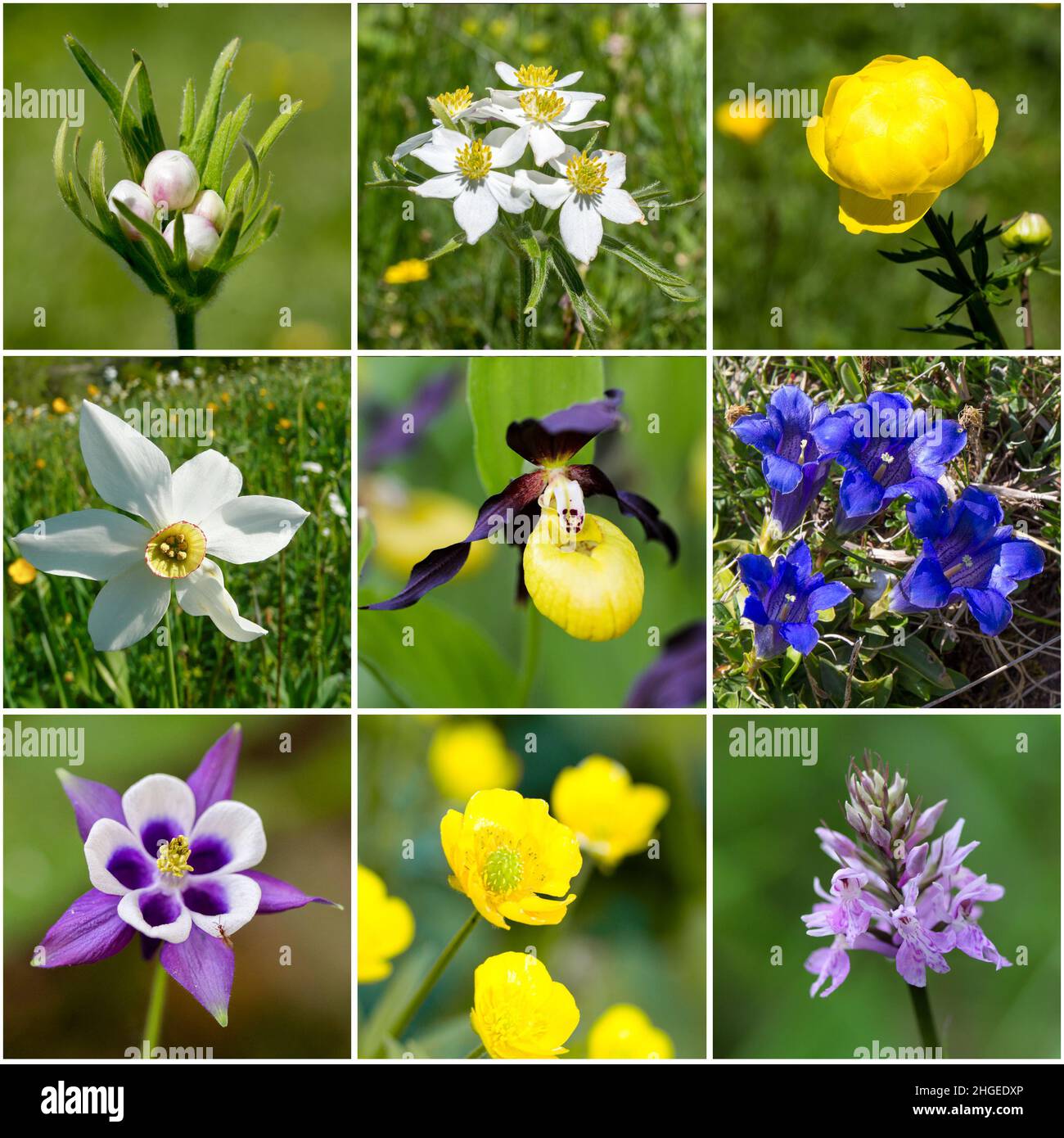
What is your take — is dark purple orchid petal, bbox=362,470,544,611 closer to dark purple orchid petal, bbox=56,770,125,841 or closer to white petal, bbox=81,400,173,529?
white petal, bbox=81,400,173,529

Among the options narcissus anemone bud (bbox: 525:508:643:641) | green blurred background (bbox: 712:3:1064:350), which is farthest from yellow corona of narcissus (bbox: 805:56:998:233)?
narcissus anemone bud (bbox: 525:508:643:641)

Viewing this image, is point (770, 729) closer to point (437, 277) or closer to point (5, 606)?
point (437, 277)

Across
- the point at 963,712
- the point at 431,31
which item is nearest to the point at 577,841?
the point at 963,712

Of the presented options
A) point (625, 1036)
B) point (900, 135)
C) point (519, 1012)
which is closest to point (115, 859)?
point (519, 1012)

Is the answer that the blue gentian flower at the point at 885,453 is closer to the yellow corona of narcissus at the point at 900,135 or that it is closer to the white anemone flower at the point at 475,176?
the yellow corona of narcissus at the point at 900,135

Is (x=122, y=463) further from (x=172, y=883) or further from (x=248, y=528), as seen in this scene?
(x=172, y=883)

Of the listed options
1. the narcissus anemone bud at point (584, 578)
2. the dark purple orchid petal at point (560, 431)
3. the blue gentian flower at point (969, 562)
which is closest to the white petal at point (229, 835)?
the narcissus anemone bud at point (584, 578)
